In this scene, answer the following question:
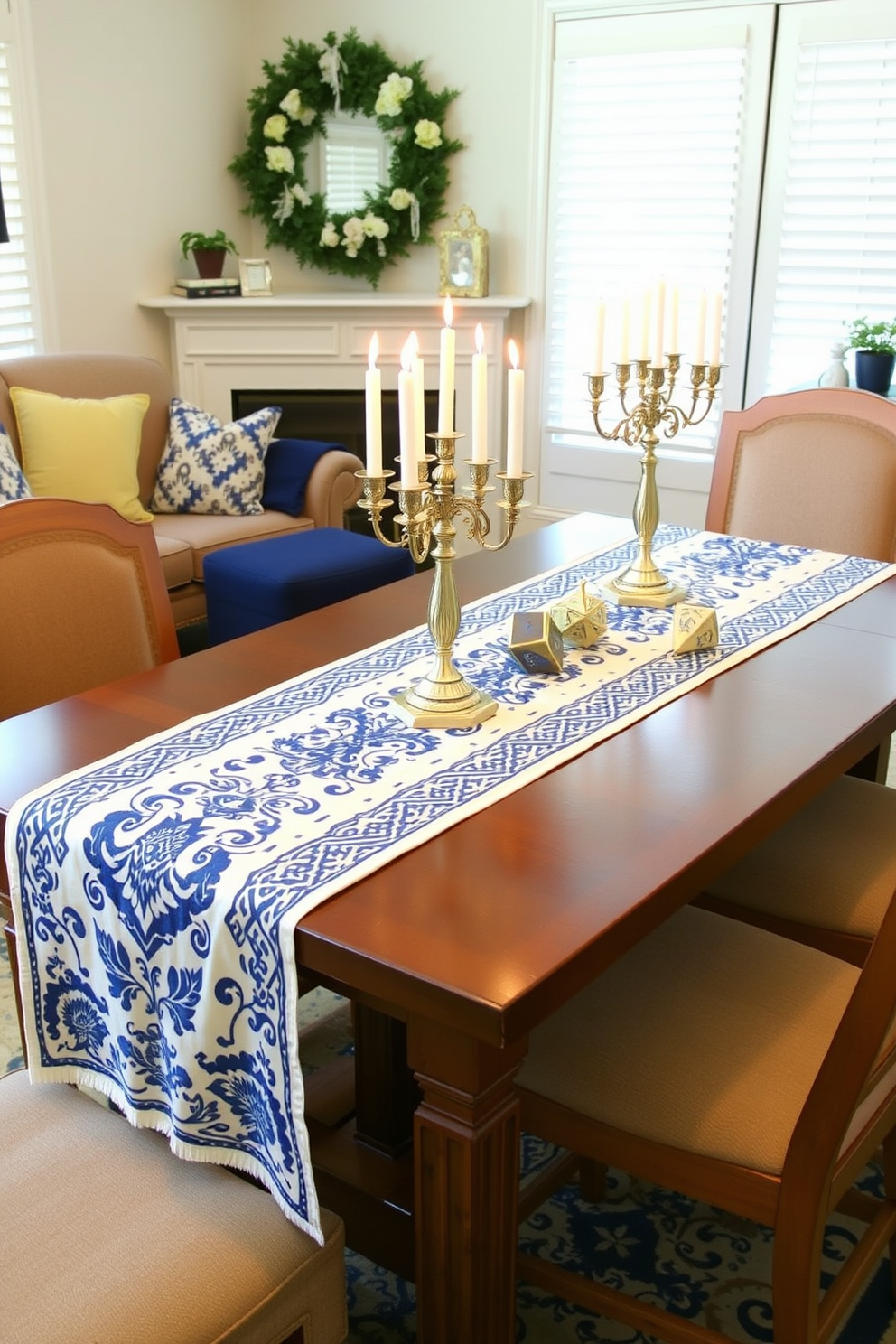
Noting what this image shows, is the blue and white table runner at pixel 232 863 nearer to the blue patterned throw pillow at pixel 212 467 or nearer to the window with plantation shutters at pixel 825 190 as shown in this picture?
the blue patterned throw pillow at pixel 212 467

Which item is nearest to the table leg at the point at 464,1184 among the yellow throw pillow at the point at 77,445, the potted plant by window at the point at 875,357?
the yellow throw pillow at the point at 77,445

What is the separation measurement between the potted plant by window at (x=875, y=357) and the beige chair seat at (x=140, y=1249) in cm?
334

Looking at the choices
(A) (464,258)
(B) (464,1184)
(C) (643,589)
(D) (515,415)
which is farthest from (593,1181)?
(A) (464,258)

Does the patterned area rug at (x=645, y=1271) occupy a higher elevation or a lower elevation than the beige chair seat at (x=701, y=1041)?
lower

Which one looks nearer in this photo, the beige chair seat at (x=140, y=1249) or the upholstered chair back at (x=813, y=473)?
the beige chair seat at (x=140, y=1249)

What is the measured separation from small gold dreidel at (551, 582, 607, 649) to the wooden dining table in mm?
235

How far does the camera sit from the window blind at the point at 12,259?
4352 mm

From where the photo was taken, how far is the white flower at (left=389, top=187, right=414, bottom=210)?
5.03 metres

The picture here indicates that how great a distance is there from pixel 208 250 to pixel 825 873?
12.8ft

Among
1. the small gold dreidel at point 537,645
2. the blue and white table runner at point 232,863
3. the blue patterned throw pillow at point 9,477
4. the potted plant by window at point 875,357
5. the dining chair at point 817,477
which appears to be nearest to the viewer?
the blue and white table runner at point 232,863

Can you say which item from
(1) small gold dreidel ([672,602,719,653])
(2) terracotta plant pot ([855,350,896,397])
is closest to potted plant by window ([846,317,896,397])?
(2) terracotta plant pot ([855,350,896,397])

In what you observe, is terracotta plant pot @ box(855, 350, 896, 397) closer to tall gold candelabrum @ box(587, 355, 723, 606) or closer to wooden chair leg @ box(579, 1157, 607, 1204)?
tall gold candelabrum @ box(587, 355, 723, 606)

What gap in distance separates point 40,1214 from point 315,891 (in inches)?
16.0

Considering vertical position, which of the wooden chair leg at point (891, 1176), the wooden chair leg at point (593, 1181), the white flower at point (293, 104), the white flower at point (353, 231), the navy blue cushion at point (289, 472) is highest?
the white flower at point (293, 104)
